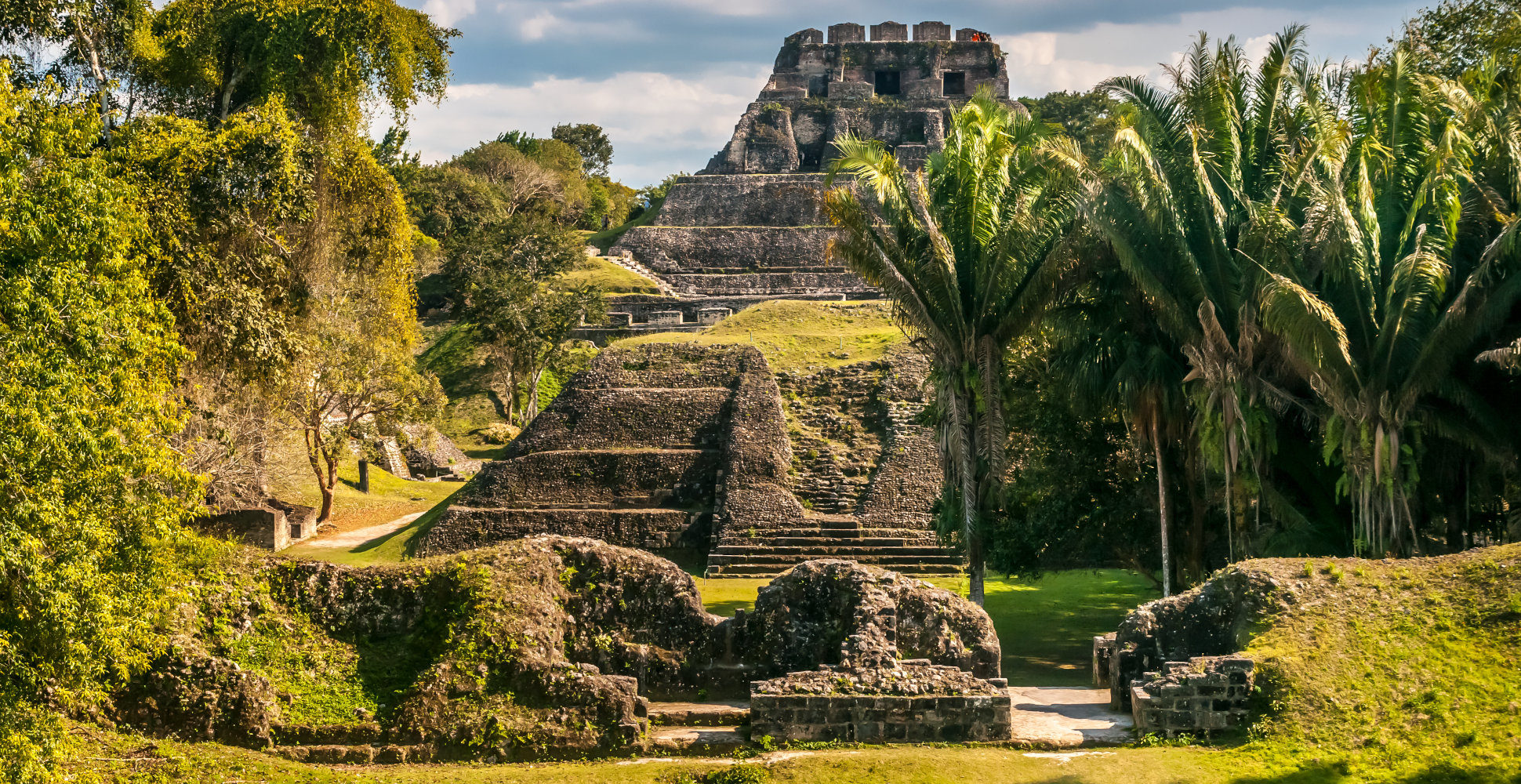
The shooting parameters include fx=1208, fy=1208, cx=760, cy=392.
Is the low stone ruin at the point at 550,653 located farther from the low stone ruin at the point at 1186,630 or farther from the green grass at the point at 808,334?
the green grass at the point at 808,334

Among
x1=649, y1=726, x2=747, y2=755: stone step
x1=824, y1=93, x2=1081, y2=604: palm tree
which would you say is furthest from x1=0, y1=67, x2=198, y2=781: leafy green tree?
x1=824, y1=93, x2=1081, y2=604: palm tree

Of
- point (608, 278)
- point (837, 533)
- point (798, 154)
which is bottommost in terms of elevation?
point (837, 533)

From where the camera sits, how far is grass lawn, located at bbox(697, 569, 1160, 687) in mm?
14205

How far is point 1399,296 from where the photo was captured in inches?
514

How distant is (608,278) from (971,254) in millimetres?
27941

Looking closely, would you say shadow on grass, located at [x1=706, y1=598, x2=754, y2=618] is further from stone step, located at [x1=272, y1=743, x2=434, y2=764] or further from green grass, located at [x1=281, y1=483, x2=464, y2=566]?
stone step, located at [x1=272, y1=743, x2=434, y2=764]

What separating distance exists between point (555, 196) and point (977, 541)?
40778 millimetres

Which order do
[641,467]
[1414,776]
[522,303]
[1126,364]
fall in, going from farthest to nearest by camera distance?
[522,303]
[641,467]
[1126,364]
[1414,776]

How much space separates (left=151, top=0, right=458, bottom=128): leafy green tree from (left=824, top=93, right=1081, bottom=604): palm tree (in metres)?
9.11

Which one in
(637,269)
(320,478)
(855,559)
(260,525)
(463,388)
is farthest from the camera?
(637,269)

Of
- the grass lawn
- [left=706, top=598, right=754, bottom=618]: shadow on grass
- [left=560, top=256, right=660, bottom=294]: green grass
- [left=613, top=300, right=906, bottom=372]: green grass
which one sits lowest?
the grass lawn

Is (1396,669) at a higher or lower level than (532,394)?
lower

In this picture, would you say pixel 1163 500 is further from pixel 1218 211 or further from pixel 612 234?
pixel 612 234

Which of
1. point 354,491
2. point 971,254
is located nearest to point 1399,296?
point 971,254
